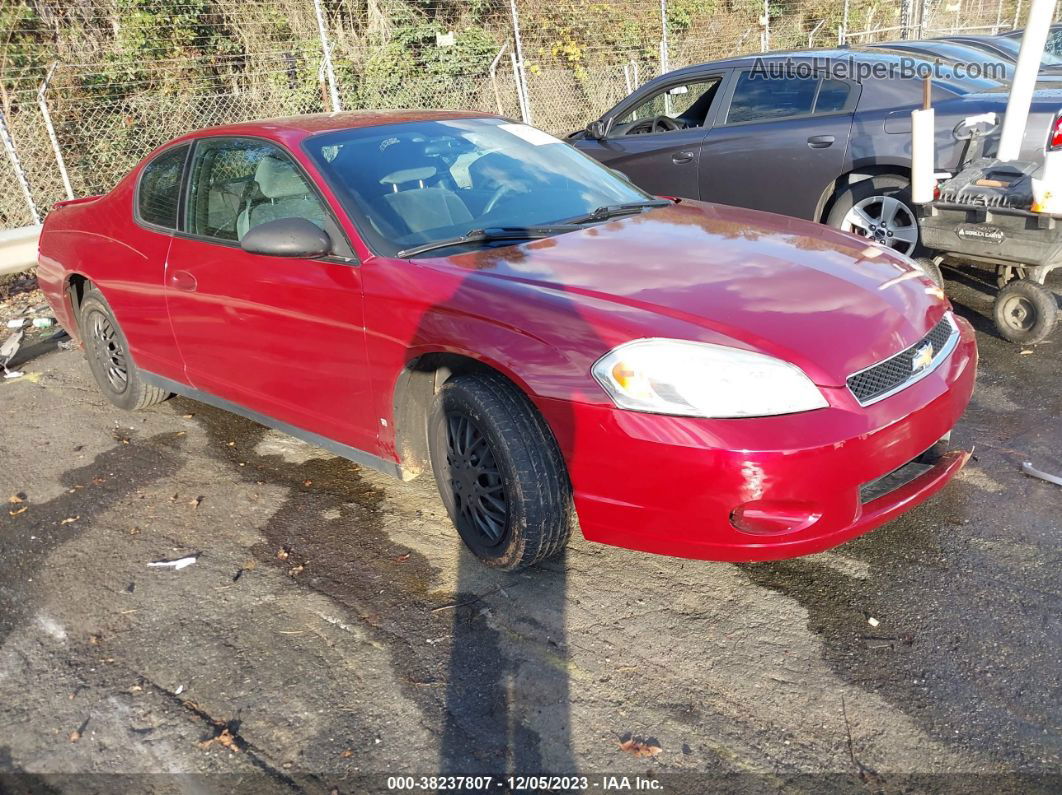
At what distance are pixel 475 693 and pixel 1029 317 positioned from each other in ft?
13.4

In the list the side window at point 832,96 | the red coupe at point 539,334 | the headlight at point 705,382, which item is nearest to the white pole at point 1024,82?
the side window at point 832,96

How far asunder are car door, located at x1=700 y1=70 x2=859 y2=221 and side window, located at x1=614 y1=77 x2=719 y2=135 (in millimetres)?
341

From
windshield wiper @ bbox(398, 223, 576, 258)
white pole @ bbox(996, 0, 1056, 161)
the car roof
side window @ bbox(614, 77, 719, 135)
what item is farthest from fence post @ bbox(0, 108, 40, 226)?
white pole @ bbox(996, 0, 1056, 161)

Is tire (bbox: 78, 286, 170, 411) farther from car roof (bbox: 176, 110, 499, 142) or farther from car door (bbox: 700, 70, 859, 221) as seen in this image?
car door (bbox: 700, 70, 859, 221)

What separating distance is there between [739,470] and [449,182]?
6.19ft

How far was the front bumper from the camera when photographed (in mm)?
2629

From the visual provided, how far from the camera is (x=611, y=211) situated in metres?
3.97

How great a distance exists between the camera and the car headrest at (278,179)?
3744mm

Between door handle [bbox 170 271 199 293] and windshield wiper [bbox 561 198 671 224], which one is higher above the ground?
windshield wiper [bbox 561 198 671 224]

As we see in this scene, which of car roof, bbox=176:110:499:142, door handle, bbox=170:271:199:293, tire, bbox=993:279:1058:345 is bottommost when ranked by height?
tire, bbox=993:279:1058:345

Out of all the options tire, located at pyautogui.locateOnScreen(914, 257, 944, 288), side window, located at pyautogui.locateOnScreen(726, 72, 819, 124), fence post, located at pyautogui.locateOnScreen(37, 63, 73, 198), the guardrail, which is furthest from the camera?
fence post, located at pyautogui.locateOnScreen(37, 63, 73, 198)

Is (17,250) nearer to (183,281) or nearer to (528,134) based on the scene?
(183,281)

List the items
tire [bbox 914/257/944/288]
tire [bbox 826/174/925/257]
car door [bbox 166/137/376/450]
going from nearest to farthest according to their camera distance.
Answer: car door [bbox 166/137/376/450] → tire [bbox 914/257/944/288] → tire [bbox 826/174/925/257]

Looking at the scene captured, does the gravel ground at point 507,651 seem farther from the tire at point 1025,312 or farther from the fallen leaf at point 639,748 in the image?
the tire at point 1025,312
